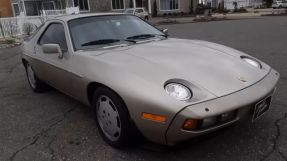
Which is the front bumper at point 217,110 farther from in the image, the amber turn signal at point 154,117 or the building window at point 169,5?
the building window at point 169,5

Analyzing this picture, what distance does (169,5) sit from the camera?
3481 centimetres

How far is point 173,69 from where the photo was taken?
7.35 feet

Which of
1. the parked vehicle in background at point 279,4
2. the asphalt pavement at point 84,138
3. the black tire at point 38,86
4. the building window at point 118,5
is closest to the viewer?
the asphalt pavement at point 84,138

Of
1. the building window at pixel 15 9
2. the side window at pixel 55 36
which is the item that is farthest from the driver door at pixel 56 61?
the building window at pixel 15 9

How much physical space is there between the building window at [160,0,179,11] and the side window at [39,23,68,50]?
3252cm

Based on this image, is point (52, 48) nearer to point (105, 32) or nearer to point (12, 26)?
point (105, 32)

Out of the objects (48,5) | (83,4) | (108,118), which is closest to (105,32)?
(108,118)

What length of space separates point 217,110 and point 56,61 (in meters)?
2.21

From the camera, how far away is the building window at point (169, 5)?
34.5m

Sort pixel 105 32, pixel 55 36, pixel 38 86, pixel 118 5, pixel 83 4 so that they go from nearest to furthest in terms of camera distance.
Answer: pixel 105 32 < pixel 55 36 < pixel 38 86 < pixel 83 4 < pixel 118 5

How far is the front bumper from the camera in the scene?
1837mm

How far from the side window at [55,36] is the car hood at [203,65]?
2.94 feet

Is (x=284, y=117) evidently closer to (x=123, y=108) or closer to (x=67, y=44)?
(x=123, y=108)

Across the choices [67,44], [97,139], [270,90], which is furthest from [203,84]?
[67,44]
